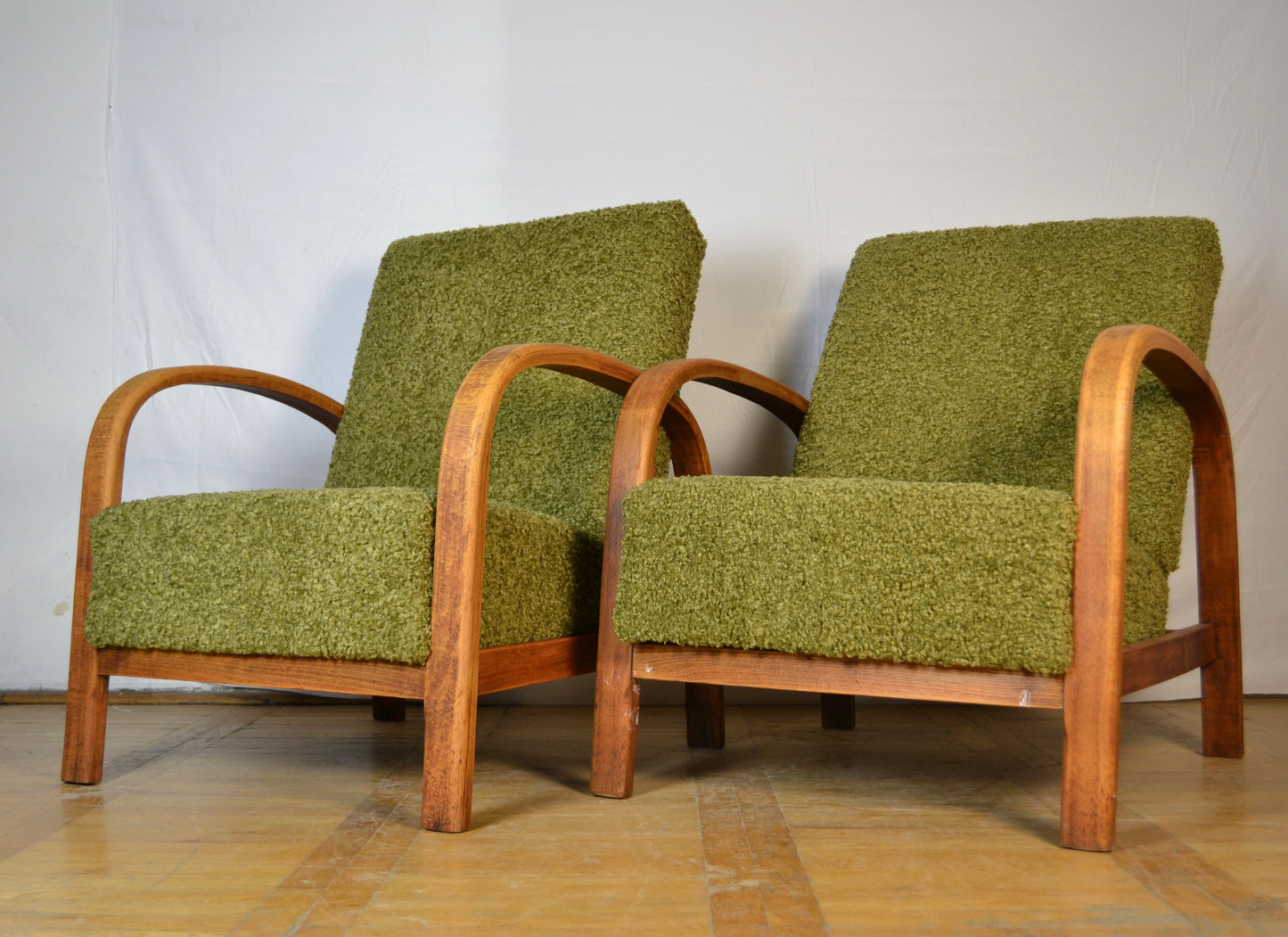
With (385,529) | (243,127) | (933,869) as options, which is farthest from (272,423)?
(933,869)

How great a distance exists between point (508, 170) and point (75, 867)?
5.36 ft

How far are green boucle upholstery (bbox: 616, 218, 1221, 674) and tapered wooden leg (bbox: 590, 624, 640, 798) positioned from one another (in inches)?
2.5

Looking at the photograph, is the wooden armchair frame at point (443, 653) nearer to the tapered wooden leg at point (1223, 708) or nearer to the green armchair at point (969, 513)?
the green armchair at point (969, 513)

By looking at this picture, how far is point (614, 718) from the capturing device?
51.5 inches

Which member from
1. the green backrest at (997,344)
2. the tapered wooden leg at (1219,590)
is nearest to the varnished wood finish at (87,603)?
the green backrest at (997,344)

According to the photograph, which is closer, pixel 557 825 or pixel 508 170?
pixel 557 825

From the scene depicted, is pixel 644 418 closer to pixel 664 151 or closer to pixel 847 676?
pixel 847 676

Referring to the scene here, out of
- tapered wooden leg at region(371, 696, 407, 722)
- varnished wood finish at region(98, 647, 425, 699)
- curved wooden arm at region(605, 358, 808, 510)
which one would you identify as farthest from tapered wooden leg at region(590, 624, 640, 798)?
tapered wooden leg at region(371, 696, 407, 722)

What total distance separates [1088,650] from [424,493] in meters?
0.71

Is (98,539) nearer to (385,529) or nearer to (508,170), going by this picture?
(385,529)

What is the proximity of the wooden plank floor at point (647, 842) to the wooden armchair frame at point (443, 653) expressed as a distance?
81 mm

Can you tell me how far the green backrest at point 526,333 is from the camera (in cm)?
158

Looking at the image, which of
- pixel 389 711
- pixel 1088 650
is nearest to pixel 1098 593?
pixel 1088 650

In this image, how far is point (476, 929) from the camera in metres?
0.87
